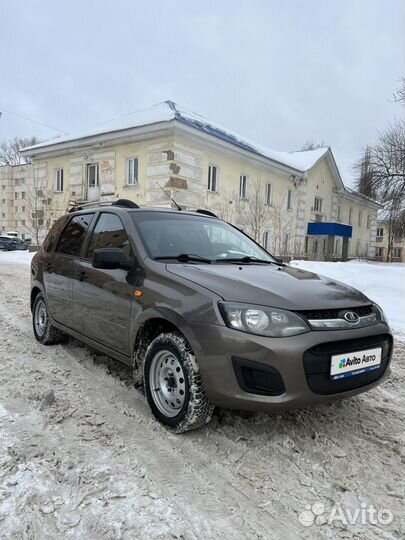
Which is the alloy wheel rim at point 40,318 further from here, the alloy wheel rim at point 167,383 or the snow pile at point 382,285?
the snow pile at point 382,285

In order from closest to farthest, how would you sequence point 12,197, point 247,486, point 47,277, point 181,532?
point 181,532 < point 247,486 < point 47,277 < point 12,197

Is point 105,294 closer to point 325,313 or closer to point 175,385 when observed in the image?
point 175,385

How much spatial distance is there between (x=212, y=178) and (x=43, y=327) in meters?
17.5

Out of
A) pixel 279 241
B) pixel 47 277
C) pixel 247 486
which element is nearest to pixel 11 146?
pixel 279 241

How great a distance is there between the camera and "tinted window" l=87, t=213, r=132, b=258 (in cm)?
367

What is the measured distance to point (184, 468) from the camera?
2521mm

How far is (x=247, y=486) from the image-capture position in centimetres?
236

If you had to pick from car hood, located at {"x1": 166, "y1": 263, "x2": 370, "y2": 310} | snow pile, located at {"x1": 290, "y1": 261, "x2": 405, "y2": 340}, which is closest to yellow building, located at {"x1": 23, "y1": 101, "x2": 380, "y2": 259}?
snow pile, located at {"x1": 290, "y1": 261, "x2": 405, "y2": 340}

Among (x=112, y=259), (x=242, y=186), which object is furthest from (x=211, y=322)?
(x=242, y=186)

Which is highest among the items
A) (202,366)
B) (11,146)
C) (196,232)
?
(11,146)

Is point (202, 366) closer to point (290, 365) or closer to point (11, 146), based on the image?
point (290, 365)

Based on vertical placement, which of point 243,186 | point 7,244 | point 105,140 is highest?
point 105,140

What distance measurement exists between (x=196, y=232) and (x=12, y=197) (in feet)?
116

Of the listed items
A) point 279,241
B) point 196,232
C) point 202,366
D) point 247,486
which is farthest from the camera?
point 279,241
